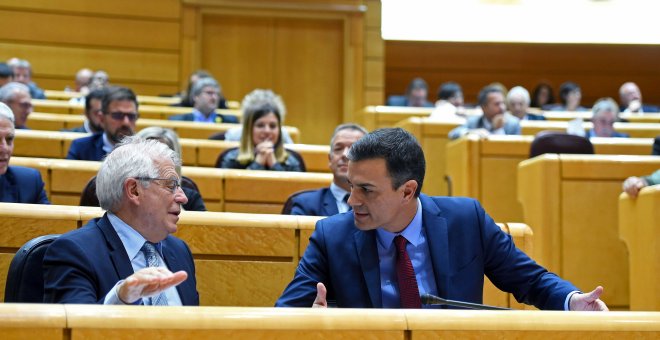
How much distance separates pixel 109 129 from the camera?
15.0 ft

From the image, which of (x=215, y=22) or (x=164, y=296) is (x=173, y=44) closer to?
(x=215, y=22)

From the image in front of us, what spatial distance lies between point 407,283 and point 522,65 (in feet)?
31.3

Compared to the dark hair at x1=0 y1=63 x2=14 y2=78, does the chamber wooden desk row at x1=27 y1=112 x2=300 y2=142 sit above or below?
below

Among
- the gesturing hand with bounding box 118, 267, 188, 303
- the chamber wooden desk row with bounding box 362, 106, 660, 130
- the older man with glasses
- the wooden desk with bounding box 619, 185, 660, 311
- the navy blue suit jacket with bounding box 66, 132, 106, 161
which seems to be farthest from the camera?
the chamber wooden desk row with bounding box 362, 106, 660, 130

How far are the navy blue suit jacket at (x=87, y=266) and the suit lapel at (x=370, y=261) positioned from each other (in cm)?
43

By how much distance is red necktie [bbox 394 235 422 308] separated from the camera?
7.47 feet

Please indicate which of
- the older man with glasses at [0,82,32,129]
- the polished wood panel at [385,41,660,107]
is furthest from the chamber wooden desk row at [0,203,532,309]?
the polished wood panel at [385,41,660,107]

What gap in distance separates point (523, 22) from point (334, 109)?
2.59 meters

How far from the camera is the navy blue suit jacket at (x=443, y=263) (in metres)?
2.31

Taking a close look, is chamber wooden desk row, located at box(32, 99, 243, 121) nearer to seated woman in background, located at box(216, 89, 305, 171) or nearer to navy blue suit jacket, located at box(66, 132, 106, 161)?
seated woman in background, located at box(216, 89, 305, 171)

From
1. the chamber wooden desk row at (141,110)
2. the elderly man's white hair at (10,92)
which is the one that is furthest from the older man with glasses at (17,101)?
the chamber wooden desk row at (141,110)

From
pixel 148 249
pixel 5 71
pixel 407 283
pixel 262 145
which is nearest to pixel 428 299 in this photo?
pixel 407 283

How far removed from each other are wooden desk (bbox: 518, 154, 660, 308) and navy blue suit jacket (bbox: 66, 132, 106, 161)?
2.11m

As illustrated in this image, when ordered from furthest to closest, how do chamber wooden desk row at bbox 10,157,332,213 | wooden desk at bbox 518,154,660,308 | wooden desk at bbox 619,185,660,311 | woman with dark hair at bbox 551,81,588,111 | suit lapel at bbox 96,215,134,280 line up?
woman with dark hair at bbox 551,81,588,111 → wooden desk at bbox 518,154,660,308 → chamber wooden desk row at bbox 10,157,332,213 → wooden desk at bbox 619,185,660,311 → suit lapel at bbox 96,215,134,280
